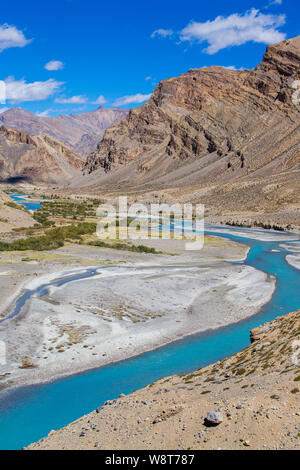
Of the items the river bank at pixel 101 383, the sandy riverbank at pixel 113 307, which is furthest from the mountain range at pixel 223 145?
the river bank at pixel 101 383

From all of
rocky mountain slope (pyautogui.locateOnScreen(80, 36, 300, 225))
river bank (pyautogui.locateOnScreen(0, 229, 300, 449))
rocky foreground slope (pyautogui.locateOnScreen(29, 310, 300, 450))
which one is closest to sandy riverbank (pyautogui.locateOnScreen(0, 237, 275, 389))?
river bank (pyautogui.locateOnScreen(0, 229, 300, 449))

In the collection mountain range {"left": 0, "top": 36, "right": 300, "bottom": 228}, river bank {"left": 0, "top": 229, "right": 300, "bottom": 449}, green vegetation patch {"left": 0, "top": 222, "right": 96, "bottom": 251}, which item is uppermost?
mountain range {"left": 0, "top": 36, "right": 300, "bottom": 228}

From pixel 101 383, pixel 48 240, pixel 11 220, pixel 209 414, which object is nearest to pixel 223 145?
pixel 11 220

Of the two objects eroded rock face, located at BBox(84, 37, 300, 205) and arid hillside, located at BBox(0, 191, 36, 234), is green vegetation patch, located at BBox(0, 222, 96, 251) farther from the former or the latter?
eroded rock face, located at BBox(84, 37, 300, 205)

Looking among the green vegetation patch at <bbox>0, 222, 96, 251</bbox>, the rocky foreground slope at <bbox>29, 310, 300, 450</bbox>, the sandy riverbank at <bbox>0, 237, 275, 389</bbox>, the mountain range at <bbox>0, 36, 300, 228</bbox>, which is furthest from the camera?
the mountain range at <bbox>0, 36, 300, 228</bbox>

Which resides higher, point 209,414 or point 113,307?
point 209,414

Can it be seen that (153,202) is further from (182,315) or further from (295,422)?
(295,422)

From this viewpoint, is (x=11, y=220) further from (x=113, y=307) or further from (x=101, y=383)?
(x=101, y=383)

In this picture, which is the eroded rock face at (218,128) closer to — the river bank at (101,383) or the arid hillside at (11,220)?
the arid hillside at (11,220)
